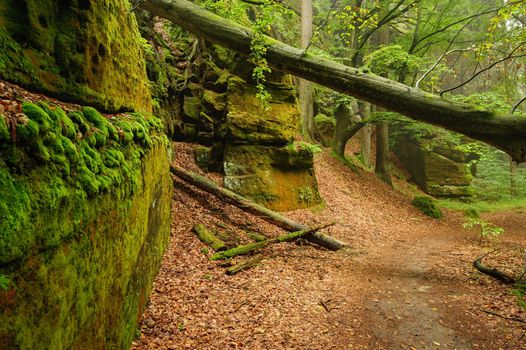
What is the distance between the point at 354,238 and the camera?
9977 millimetres

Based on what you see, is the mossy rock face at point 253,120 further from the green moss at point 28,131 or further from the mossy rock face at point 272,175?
the green moss at point 28,131

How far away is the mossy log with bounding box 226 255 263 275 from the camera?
6555mm

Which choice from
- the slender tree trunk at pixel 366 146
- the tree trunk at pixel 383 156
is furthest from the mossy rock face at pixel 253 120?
the slender tree trunk at pixel 366 146

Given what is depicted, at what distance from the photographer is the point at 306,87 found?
55.0 ft

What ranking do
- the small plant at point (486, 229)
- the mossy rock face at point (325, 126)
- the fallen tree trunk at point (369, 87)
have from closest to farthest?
the fallen tree trunk at point (369, 87), the small plant at point (486, 229), the mossy rock face at point (325, 126)

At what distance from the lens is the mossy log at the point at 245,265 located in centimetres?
655

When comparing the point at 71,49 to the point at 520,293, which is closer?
the point at 71,49

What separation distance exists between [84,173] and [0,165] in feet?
2.90

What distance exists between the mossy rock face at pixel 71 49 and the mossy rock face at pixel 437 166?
69.4 feet

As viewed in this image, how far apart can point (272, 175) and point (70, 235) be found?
9.27m

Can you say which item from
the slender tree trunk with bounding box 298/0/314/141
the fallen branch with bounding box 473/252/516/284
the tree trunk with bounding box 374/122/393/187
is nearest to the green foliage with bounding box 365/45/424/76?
the slender tree trunk with bounding box 298/0/314/141

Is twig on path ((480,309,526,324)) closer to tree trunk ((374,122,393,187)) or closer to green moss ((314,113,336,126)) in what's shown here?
tree trunk ((374,122,393,187))

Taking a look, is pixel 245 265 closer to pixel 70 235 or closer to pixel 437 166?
pixel 70 235

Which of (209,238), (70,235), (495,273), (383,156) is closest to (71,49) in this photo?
(70,235)
